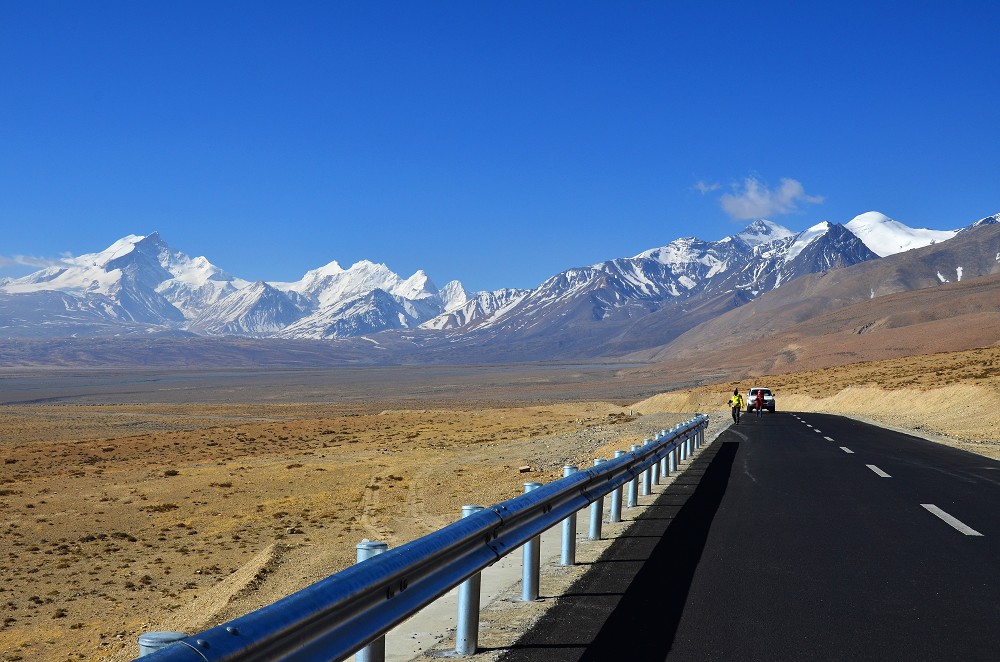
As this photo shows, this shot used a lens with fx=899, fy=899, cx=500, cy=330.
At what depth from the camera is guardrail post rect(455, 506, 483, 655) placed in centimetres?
552

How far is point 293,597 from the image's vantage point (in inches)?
141

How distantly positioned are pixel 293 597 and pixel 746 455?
19.3 meters

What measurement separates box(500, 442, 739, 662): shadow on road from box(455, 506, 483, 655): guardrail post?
0.24m

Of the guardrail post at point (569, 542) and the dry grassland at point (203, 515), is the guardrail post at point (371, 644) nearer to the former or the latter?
the guardrail post at point (569, 542)

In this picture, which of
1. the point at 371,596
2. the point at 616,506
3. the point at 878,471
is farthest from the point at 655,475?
the point at 371,596

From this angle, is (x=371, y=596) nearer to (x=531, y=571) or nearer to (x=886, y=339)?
(x=531, y=571)

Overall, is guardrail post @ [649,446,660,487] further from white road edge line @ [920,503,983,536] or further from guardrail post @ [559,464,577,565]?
guardrail post @ [559,464,577,565]

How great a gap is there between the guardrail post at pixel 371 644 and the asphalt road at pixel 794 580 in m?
1.10

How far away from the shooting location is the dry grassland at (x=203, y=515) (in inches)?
416

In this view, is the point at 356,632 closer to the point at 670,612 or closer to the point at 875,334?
the point at 670,612

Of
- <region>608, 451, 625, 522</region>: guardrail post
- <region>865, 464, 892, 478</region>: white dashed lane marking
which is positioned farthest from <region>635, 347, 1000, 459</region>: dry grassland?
<region>608, 451, 625, 522</region>: guardrail post

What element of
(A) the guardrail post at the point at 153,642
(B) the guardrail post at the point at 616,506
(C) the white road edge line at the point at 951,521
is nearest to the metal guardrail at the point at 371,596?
(A) the guardrail post at the point at 153,642

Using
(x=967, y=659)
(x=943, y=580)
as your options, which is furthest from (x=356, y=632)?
(x=943, y=580)

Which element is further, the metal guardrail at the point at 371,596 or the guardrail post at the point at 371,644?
the guardrail post at the point at 371,644
